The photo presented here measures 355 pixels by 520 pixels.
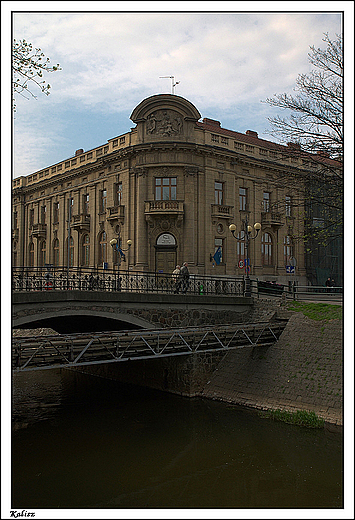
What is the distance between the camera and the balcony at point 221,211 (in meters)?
31.4

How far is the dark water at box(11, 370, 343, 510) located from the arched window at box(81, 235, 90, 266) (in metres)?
19.0

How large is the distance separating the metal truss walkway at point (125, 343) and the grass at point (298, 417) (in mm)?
2810

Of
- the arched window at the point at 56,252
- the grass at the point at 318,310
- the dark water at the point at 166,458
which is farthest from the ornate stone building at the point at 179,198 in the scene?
the dark water at the point at 166,458

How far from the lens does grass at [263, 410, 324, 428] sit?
14.7 metres

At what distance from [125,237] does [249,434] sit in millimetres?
19793

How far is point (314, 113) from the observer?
1639cm

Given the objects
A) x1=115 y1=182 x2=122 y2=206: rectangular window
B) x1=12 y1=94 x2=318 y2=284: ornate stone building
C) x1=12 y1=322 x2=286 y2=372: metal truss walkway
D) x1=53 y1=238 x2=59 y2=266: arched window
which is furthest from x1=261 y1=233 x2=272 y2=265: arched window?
x1=53 y1=238 x2=59 y2=266: arched window

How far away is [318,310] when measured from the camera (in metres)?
19.2

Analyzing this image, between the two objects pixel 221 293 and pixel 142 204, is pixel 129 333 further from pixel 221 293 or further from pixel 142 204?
pixel 142 204

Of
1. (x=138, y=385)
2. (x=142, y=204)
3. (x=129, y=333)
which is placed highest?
(x=142, y=204)

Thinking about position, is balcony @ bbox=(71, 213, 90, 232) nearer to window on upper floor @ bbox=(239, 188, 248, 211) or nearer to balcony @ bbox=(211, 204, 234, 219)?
balcony @ bbox=(211, 204, 234, 219)

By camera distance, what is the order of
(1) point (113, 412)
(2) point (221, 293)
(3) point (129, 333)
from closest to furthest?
(3) point (129, 333) < (1) point (113, 412) < (2) point (221, 293)

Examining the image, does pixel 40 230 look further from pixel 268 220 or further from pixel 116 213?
pixel 268 220

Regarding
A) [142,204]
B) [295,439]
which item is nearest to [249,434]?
[295,439]
